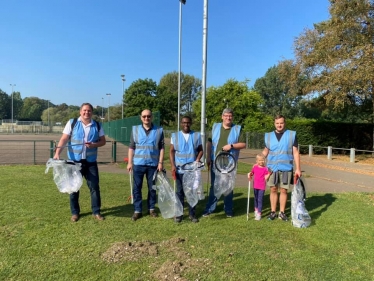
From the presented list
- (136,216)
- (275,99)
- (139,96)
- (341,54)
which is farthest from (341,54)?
(275,99)

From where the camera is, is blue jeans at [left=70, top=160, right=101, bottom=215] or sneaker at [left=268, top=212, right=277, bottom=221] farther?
sneaker at [left=268, top=212, right=277, bottom=221]

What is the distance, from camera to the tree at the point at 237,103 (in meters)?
32.8

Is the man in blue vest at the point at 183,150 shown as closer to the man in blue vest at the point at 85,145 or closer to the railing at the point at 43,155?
the man in blue vest at the point at 85,145

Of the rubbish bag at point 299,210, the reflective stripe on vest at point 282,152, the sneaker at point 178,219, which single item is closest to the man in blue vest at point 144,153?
the sneaker at point 178,219

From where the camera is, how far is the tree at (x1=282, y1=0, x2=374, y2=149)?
16891 millimetres

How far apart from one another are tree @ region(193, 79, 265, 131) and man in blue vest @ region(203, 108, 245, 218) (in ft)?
84.4

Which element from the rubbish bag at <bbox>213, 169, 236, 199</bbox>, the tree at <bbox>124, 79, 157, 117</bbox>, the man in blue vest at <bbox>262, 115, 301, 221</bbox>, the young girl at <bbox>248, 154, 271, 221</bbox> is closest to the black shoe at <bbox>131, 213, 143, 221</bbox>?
the rubbish bag at <bbox>213, 169, 236, 199</bbox>

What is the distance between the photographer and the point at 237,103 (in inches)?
1305

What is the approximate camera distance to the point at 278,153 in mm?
5262

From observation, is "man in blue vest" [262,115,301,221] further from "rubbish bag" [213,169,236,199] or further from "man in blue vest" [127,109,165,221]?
"man in blue vest" [127,109,165,221]

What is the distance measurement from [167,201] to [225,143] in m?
1.33

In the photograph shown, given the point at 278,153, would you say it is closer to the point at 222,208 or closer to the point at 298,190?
Result: the point at 298,190

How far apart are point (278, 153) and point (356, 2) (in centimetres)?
1706

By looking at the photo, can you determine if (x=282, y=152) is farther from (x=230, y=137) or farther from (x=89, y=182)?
(x=89, y=182)
